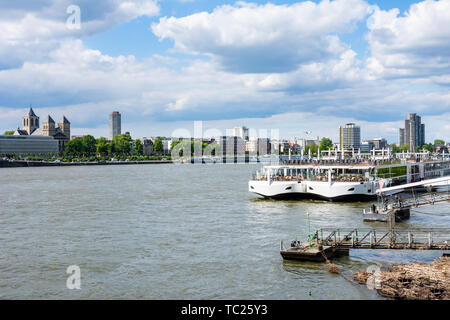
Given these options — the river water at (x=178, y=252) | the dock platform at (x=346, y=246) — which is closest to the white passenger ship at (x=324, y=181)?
the river water at (x=178, y=252)

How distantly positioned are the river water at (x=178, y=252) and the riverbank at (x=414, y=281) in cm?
79

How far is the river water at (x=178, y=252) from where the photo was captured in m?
21.2

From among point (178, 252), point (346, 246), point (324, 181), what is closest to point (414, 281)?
point (346, 246)

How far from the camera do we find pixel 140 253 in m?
27.9

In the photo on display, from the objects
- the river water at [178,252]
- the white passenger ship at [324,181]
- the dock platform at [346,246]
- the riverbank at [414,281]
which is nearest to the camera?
the riverbank at [414,281]

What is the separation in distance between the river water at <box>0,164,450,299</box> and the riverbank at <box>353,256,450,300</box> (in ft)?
2.58

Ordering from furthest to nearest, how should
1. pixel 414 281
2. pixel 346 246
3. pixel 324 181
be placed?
pixel 324 181
pixel 346 246
pixel 414 281

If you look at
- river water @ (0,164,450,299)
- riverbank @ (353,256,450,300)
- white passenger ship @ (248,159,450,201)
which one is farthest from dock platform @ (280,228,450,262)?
white passenger ship @ (248,159,450,201)

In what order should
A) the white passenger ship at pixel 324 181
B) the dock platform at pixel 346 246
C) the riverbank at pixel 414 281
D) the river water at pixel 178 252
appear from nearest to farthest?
the riverbank at pixel 414 281, the river water at pixel 178 252, the dock platform at pixel 346 246, the white passenger ship at pixel 324 181

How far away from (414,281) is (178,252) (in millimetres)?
13547

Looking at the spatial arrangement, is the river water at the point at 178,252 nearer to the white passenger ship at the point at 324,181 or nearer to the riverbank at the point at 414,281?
the riverbank at the point at 414,281

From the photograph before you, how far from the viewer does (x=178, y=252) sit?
1104 inches

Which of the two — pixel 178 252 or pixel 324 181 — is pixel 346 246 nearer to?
pixel 178 252

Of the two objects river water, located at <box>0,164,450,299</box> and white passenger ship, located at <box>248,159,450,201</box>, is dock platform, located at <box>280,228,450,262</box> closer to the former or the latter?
river water, located at <box>0,164,450,299</box>
